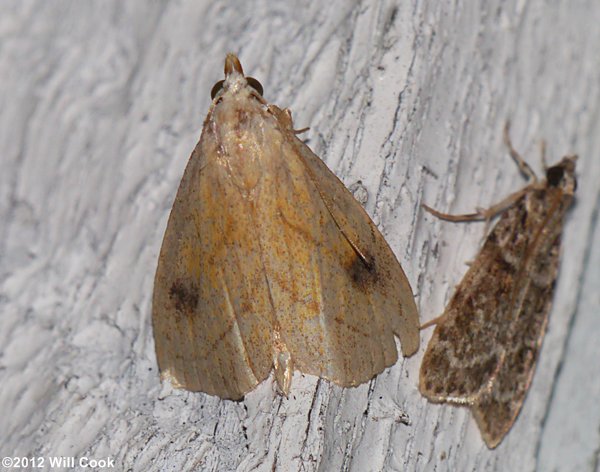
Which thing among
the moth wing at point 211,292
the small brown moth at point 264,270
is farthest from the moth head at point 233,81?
the moth wing at point 211,292

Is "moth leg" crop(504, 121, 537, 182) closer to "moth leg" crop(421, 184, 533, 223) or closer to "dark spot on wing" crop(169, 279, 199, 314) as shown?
"moth leg" crop(421, 184, 533, 223)

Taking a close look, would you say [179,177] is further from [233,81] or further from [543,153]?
[543,153]

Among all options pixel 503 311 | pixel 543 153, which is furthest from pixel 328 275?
pixel 543 153

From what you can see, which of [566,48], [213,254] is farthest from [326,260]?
[566,48]

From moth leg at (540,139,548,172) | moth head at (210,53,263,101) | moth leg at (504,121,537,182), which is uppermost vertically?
moth leg at (540,139,548,172)

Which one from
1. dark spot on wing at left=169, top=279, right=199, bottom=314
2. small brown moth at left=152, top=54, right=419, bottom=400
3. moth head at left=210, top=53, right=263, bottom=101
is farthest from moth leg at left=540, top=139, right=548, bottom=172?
dark spot on wing at left=169, top=279, right=199, bottom=314

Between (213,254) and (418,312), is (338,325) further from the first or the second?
(213,254)

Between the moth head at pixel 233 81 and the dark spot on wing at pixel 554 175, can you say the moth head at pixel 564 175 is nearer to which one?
the dark spot on wing at pixel 554 175
